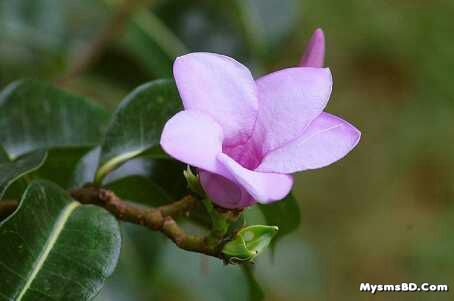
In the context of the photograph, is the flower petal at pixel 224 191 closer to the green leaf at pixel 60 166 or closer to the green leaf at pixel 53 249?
the green leaf at pixel 53 249

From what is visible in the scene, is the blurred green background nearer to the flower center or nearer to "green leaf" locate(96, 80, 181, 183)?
"green leaf" locate(96, 80, 181, 183)

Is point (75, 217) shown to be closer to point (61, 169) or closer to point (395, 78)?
point (61, 169)

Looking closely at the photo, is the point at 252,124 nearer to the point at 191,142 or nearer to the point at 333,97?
the point at 191,142

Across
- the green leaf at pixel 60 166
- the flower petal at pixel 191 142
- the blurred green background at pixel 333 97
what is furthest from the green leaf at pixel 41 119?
the flower petal at pixel 191 142

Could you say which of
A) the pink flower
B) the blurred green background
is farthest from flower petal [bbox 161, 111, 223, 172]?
the blurred green background

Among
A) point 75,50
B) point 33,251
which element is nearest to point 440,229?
point 75,50
